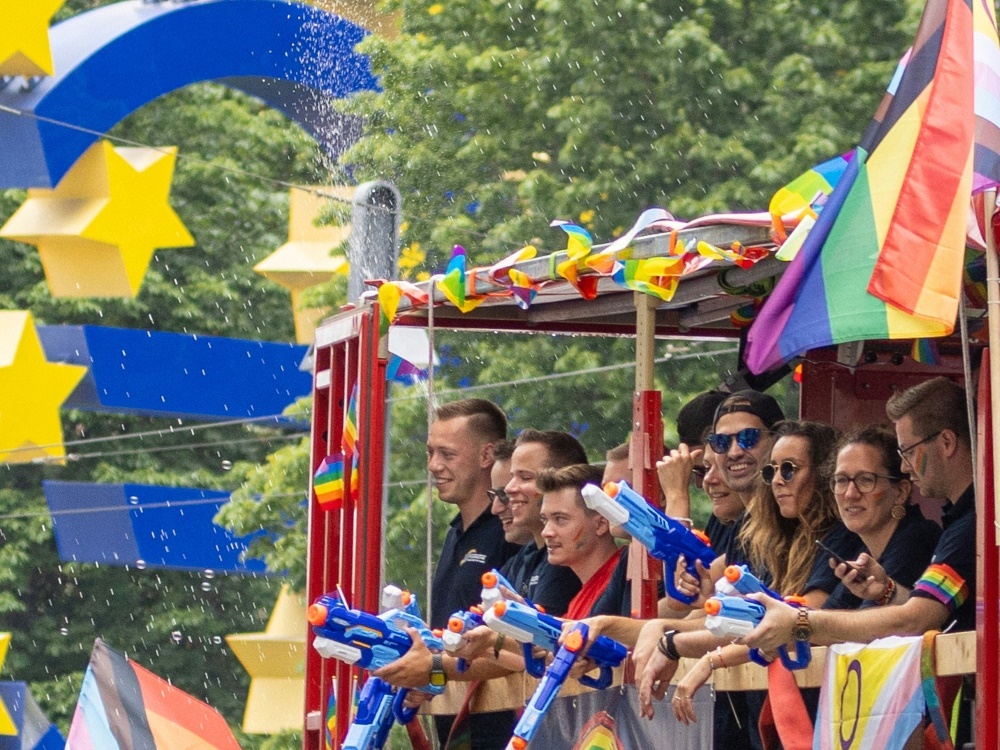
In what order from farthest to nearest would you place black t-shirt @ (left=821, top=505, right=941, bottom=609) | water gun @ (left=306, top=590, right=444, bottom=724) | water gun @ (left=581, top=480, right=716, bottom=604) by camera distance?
water gun @ (left=306, top=590, right=444, bottom=724)
water gun @ (left=581, top=480, right=716, bottom=604)
black t-shirt @ (left=821, top=505, right=941, bottom=609)

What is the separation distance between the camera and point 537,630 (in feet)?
19.5

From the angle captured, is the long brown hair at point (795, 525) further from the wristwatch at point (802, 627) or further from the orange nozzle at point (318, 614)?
the orange nozzle at point (318, 614)

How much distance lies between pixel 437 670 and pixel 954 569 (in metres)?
2.12

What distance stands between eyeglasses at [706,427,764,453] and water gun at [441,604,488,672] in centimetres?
91

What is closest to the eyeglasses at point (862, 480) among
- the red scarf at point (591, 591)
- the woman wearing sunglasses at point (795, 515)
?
the woman wearing sunglasses at point (795, 515)

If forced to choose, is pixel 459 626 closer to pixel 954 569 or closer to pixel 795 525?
pixel 795 525

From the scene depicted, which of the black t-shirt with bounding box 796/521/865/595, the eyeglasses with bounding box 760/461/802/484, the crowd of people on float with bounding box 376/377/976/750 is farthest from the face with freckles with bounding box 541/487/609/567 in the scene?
the black t-shirt with bounding box 796/521/865/595

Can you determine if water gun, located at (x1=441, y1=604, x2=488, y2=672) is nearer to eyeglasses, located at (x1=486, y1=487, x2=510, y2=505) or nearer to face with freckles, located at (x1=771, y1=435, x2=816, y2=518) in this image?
face with freckles, located at (x1=771, y1=435, x2=816, y2=518)

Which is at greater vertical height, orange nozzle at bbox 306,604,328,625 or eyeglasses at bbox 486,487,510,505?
eyeglasses at bbox 486,487,510,505

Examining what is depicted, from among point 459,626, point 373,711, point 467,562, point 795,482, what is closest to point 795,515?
point 795,482

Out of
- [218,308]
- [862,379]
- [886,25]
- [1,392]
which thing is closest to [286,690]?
[1,392]

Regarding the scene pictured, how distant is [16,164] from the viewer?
684 inches

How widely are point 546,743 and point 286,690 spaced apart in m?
13.8

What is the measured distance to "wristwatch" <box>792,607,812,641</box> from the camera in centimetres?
491
